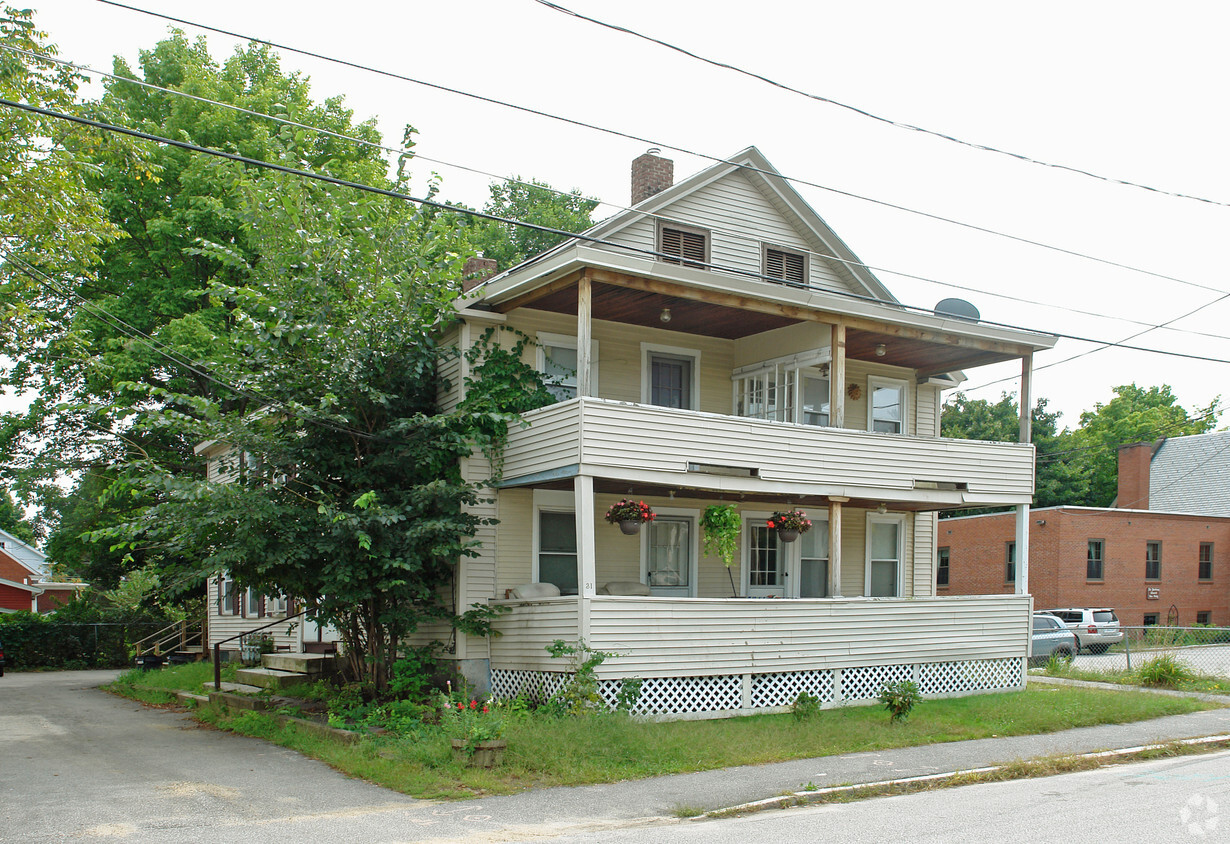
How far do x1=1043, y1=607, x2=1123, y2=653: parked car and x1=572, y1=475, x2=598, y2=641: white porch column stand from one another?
1994 cm

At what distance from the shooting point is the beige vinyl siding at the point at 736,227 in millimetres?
19219

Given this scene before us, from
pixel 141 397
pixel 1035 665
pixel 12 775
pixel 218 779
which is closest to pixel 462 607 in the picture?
pixel 218 779

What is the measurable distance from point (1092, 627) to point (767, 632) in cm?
1796

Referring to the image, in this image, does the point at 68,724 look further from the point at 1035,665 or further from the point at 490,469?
the point at 1035,665

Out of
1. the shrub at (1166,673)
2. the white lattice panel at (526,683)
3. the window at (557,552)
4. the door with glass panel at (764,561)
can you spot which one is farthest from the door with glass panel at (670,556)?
the shrub at (1166,673)

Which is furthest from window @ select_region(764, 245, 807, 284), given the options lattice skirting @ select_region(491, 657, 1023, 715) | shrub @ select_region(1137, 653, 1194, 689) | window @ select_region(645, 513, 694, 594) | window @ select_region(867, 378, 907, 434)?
shrub @ select_region(1137, 653, 1194, 689)

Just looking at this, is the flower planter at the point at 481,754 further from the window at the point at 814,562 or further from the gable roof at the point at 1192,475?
the gable roof at the point at 1192,475

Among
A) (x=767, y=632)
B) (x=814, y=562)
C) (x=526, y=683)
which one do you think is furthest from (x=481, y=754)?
(x=814, y=562)

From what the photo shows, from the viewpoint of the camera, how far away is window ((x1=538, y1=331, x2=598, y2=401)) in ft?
56.3

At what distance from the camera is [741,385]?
19.3 metres

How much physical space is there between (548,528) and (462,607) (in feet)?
6.65

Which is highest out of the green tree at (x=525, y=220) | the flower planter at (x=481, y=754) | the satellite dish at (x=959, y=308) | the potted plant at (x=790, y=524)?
the green tree at (x=525, y=220)

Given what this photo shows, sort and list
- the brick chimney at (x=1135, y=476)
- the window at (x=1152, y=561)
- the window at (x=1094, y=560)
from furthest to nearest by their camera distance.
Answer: the brick chimney at (x=1135, y=476) → the window at (x=1152, y=561) → the window at (x=1094, y=560)

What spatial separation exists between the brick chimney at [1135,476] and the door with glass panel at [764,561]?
104 feet
